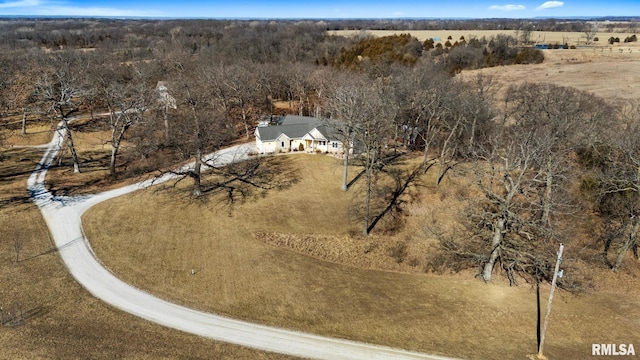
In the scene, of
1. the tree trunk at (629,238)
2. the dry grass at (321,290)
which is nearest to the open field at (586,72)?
the tree trunk at (629,238)

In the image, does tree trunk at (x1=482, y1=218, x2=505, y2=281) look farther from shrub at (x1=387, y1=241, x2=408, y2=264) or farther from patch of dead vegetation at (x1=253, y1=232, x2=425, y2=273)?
shrub at (x1=387, y1=241, x2=408, y2=264)

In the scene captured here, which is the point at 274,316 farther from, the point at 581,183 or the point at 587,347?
the point at 581,183

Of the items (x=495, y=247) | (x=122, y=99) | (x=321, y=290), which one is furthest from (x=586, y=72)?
(x=122, y=99)

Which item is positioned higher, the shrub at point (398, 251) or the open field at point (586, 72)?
the open field at point (586, 72)

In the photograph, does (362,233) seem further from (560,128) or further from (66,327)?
(66,327)

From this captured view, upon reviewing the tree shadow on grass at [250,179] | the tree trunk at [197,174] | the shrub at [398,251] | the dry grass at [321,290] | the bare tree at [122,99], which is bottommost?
the shrub at [398,251]

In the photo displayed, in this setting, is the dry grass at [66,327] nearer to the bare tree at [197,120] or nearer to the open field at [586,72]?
the bare tree at [197,120]

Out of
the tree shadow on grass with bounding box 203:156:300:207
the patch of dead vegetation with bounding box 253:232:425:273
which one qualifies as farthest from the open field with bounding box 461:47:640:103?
the patch of dead vegetation with bounding box 253:232:425:273
